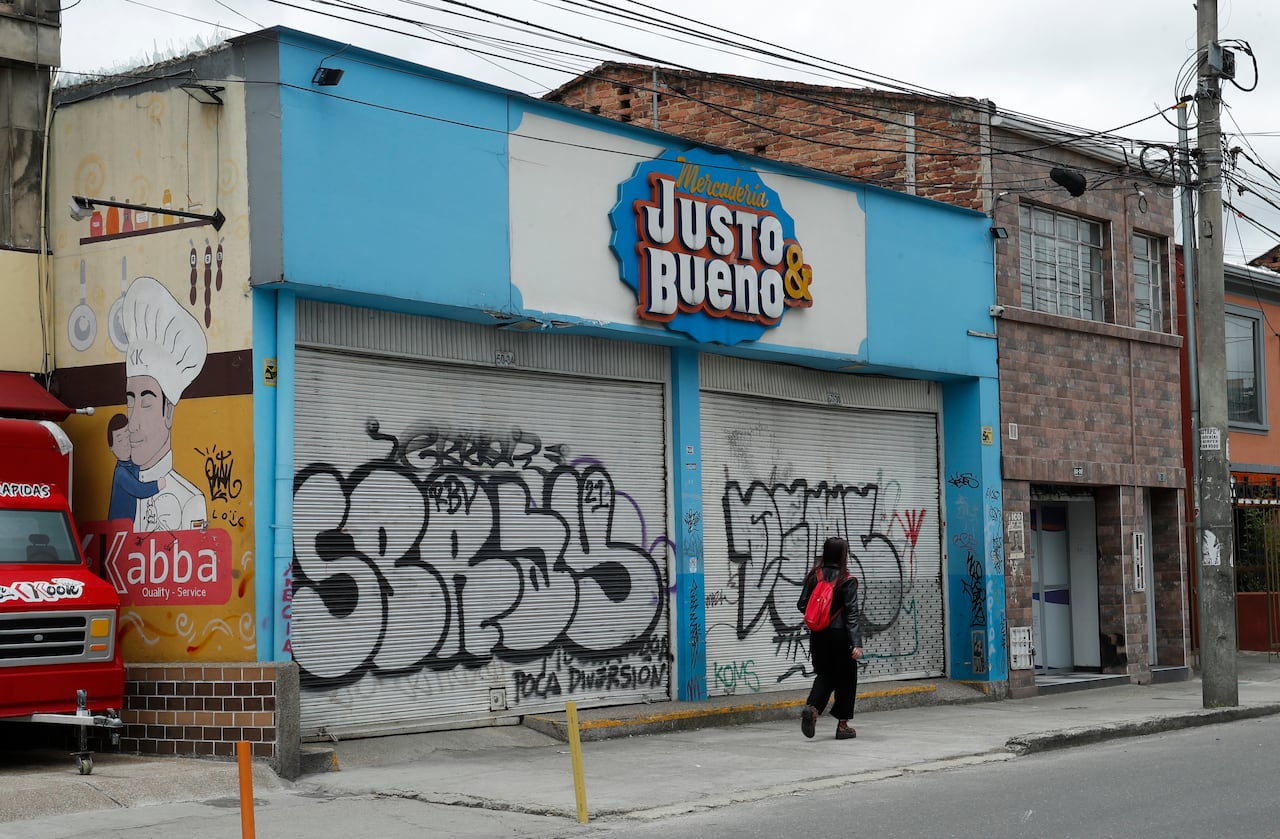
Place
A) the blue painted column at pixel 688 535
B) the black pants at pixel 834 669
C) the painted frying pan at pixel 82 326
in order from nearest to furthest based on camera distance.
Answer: the painted frying pan at pixel 82 326 → the black pants at pixel 834 669 → the blue painted column at pixel 688 535

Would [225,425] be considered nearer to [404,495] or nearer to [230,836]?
[404,495]

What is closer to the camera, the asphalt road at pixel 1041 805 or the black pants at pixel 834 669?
the asphalt road at pixel 1041 805

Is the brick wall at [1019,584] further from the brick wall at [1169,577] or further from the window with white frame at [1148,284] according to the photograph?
the window with white frame at [1148,284]

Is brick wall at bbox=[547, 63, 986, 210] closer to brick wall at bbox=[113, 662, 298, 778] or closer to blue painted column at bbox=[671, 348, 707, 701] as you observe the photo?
blue painted column at bbox=[671, 348, 707, 701]

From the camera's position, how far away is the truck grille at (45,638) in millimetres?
10445

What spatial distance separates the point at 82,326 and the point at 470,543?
386 cm

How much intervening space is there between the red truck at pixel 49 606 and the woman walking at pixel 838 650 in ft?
19.3

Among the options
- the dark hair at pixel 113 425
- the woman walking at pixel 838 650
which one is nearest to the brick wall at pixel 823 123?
the woman walking at pixel 838 650

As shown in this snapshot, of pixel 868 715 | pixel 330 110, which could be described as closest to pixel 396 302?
pixel 330 110

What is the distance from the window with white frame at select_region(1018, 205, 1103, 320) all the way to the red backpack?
25.4ft

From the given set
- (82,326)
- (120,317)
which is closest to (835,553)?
(120,317)

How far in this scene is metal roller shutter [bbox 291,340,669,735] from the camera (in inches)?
471

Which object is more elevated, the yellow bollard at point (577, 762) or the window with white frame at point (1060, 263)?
the window with white frame at point (1060, 263)

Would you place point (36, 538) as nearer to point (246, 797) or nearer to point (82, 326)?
point (82, 326)
